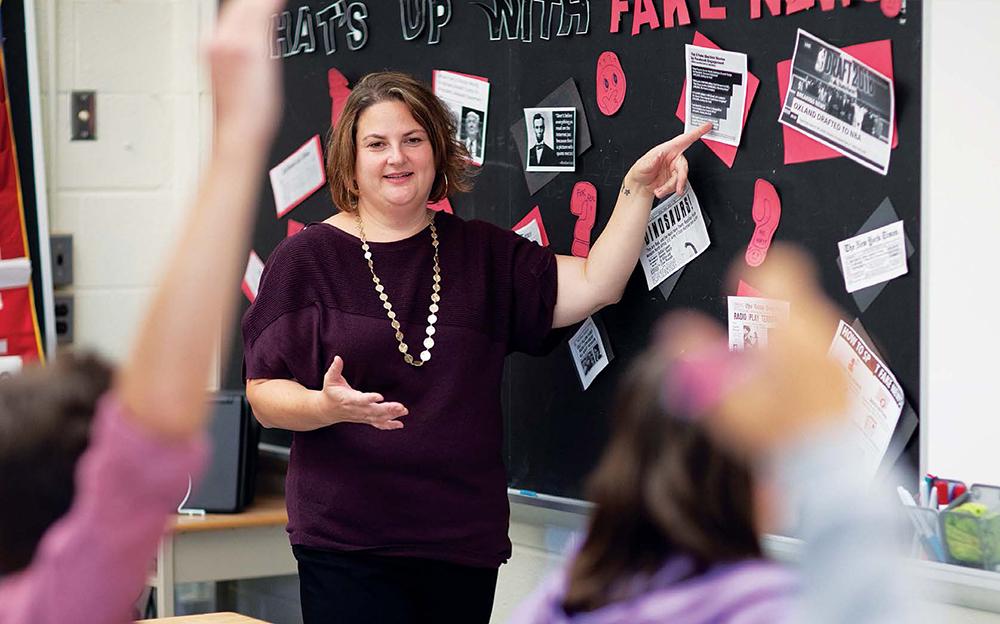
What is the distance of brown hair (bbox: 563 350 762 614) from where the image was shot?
1.00m

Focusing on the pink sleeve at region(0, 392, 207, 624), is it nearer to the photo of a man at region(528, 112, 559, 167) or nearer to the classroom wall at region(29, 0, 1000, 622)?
the photo of a man at region(528, 112, 559, 167)

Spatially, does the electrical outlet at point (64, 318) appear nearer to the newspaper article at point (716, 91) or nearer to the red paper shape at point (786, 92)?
the newspaper article at point (716, 91)

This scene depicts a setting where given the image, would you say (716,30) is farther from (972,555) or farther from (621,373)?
(972,555)

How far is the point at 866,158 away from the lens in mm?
2191

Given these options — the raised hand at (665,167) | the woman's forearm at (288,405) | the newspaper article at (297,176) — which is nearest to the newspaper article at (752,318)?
the raised hand at (665,167)

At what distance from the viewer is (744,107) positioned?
7.79 feet

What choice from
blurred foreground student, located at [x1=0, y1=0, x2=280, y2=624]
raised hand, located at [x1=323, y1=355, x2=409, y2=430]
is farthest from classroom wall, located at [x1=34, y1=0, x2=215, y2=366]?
blurred foreground student, located at [x1=0, y1=0, x2=280, y2=624]

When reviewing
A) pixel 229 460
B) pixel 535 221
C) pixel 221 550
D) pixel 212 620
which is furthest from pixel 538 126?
pixel 221 550

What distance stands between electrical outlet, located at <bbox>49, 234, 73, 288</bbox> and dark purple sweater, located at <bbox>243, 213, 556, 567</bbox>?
5.16 ft

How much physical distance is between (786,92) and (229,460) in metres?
1.76

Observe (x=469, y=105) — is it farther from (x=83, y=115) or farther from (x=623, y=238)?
(x=83, y=115)

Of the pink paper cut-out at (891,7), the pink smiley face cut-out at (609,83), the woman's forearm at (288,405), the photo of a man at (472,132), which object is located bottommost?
the woman's forearm at (288,405)

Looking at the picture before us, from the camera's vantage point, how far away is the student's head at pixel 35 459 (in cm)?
93

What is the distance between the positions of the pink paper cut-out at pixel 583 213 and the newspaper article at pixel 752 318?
36 centimetres
